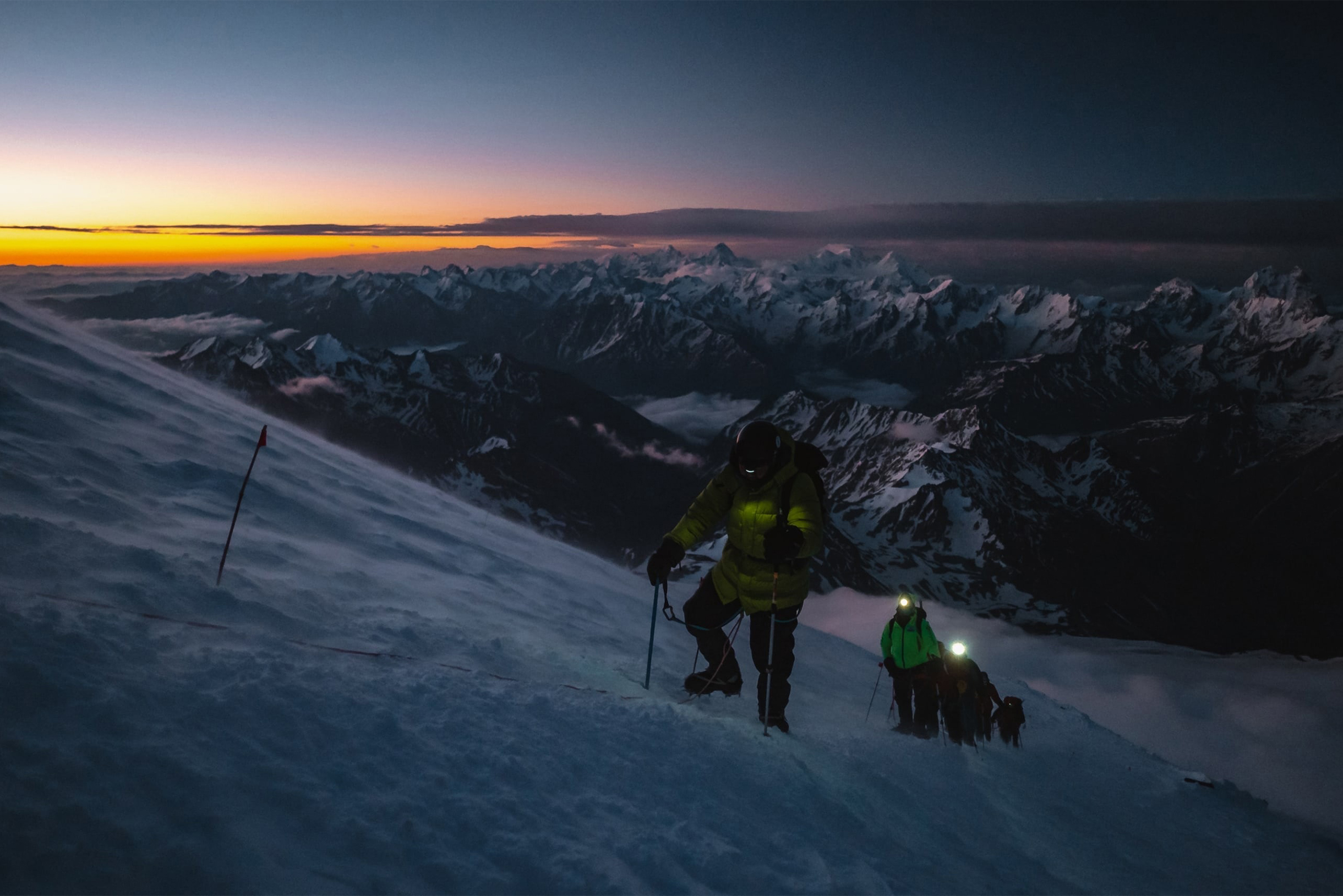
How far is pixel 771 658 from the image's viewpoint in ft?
23.8

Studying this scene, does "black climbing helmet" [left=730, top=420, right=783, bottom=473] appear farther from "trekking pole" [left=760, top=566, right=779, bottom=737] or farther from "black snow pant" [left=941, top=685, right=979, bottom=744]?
"black snow pant" [left=941, top=685, right=979, bottom=744]

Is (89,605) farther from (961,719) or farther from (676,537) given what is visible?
(961,719)

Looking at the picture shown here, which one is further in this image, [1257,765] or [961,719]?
[1257,765]

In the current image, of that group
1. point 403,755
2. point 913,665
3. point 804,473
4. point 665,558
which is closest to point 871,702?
point 913,665

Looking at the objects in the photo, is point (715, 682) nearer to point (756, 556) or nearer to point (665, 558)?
point (665, 558)

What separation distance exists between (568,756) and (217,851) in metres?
2.28

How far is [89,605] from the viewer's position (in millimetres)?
4906

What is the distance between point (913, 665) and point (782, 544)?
20.3 ft

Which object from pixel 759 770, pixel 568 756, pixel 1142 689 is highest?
pixel 568 756

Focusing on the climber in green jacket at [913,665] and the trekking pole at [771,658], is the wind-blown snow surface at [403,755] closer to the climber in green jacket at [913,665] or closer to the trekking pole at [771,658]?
the trekking pole at [771,658]

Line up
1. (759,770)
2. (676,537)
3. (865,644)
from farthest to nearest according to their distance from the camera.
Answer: (865,644) → (676,537) → (759,770)

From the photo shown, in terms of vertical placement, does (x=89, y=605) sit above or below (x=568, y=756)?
above

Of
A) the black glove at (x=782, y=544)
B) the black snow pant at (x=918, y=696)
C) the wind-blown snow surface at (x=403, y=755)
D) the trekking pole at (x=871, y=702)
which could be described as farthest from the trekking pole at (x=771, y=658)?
the black snow pant at (x=918, y=696)

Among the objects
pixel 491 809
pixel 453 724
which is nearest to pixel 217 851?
pixel 491 809
